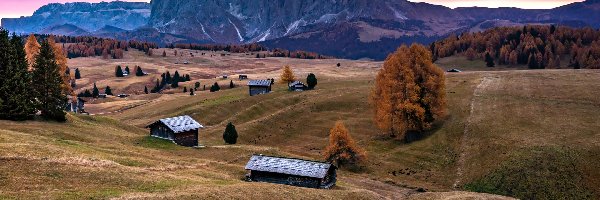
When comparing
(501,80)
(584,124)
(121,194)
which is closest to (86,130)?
(121,194)

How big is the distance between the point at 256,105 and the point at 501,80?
5459cm

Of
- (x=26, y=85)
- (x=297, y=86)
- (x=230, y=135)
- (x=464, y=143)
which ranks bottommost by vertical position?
(x=230, y=135)

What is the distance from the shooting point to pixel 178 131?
72.1 metres

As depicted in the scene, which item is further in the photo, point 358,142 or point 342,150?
point 358,142

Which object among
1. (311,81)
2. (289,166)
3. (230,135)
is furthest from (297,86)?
(289,166)

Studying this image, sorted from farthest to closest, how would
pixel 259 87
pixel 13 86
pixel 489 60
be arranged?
pixel 489 60, pixel 259 87, pixel 13 86

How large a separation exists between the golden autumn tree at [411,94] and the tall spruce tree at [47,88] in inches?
1820

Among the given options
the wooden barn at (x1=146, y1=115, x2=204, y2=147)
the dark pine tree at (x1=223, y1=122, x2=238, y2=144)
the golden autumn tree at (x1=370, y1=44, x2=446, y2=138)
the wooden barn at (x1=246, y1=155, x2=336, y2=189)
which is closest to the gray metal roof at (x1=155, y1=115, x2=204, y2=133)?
the wooden barn at (x1=146, y1=115, x2=204, y2=147)

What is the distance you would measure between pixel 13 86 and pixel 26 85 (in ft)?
7.16

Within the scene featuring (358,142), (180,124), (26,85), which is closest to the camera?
(26,85)

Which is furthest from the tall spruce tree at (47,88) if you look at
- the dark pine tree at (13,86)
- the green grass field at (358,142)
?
the green grass field at (358,142)

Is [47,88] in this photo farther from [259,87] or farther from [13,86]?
[259,87]

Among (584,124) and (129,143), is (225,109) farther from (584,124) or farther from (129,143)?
(584,124)

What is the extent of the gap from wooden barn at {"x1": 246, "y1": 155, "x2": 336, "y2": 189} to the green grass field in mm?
1757
